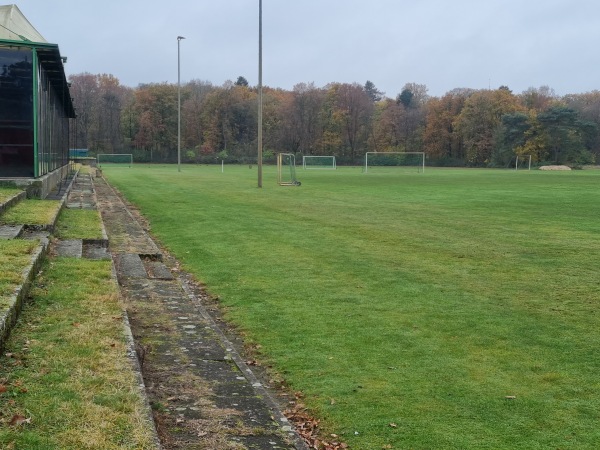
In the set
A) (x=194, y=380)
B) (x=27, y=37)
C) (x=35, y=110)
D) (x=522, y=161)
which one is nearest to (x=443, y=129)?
(x=522, y=161)

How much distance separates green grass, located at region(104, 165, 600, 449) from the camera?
4.93 m

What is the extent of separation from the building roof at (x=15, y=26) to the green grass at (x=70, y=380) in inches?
547

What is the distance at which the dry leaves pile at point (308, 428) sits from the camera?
4.53 m

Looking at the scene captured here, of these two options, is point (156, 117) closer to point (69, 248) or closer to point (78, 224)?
point (78, 224)

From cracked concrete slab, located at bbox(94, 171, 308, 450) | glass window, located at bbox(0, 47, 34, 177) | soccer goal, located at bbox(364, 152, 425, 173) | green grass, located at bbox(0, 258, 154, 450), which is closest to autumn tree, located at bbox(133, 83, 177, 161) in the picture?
soccer goal, located at bbox(364, 152, 425, 173)

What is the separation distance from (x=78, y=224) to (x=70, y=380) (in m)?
10.4

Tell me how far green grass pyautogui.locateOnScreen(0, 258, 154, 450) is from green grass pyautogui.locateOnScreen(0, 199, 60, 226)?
17.2 ft

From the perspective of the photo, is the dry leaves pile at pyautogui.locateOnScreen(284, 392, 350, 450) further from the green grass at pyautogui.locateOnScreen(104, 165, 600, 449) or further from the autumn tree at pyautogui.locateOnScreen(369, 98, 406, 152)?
the autumn tree at pyautogui.locateOnScreen(369, 98, 406, 152)

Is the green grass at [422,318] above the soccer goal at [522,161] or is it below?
below

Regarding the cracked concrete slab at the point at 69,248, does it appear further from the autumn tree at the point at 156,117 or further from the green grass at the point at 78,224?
the autumn tree at the point at 156,117

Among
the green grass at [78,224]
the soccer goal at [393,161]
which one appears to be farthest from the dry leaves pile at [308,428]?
the soccer goal at [393,161]

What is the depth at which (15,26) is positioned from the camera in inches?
802

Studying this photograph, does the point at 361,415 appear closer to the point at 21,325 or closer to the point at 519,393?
the point at 519,393

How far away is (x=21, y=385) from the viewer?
457 cm
